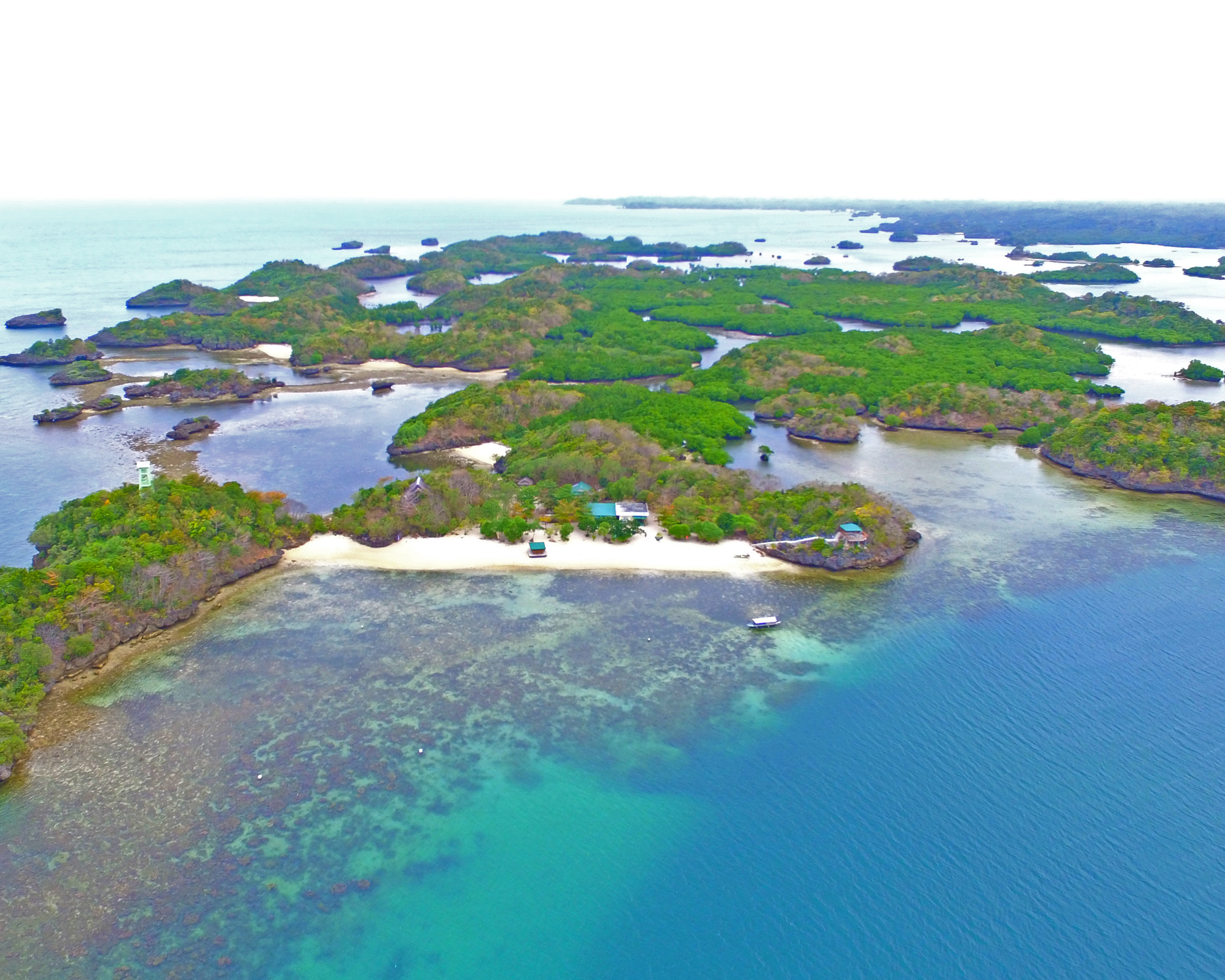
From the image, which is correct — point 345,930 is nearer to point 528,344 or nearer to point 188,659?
point 188,659

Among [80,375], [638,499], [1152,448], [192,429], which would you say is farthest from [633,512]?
[80,375]

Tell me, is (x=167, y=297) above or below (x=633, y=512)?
above

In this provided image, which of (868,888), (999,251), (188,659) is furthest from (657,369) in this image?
(999,251)

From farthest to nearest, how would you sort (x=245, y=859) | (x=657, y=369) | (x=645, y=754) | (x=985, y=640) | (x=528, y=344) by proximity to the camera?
(x=528, y=344), (x=657, y=369), (x=985, y=640), (x=645, y=754), (x=245, y=859)

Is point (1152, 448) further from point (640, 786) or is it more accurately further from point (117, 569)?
point (117, 569)

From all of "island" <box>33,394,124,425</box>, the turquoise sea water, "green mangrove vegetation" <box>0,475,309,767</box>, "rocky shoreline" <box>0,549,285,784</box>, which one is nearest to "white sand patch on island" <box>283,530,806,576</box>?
the turquoise sea water

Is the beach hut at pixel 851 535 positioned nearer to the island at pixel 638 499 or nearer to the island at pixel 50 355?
the island at pixel 638 499
